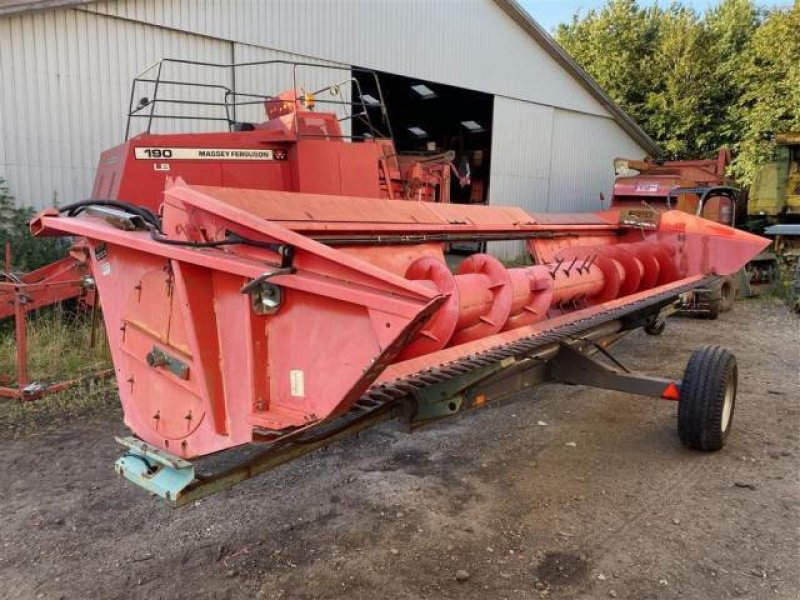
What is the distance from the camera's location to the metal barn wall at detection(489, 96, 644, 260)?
14.0 metres

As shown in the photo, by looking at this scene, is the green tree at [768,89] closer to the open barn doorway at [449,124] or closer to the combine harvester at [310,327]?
the open barn doorway at [449,124]

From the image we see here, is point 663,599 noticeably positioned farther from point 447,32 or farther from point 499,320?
point 447,32

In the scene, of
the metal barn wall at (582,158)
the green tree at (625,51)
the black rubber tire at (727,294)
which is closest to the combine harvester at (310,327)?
the black rubber tire at (727,294)

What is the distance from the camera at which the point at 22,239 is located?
23.2 ft

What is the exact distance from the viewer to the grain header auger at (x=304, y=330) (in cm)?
207

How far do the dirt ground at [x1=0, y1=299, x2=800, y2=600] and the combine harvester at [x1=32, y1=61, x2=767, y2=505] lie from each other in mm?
→ 371

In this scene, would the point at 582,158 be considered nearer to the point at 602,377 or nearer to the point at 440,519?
the point at 602,377

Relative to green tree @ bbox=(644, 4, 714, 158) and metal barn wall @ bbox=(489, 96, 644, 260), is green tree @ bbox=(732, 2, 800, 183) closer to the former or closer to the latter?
green tree @ bbox=(644, 4, 714, 158)

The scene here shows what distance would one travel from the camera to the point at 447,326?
2.76 m

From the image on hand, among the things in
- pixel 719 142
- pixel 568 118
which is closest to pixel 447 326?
pixel 568 118

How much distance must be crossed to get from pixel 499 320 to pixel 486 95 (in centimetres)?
1187

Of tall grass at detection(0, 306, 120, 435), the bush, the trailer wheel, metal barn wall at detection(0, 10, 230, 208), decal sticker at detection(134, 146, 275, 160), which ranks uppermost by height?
metal barn wall at detection(0, 10, 230, 208)

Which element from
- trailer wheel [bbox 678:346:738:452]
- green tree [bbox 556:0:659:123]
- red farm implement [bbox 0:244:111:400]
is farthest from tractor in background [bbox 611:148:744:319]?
green tree [bbox 556:0:659:123]

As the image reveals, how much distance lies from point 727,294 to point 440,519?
26.2 feet
